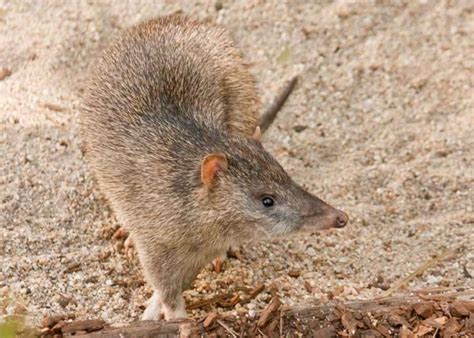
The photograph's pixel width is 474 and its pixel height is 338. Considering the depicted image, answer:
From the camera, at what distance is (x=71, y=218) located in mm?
5367

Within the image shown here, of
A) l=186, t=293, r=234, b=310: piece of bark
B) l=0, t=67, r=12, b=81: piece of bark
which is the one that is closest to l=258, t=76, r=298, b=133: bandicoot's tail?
l=0, t=67, r=12, b=81: piece of bark

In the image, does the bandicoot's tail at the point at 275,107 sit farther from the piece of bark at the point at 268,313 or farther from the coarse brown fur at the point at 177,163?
the piece of bark at the point at 268,313

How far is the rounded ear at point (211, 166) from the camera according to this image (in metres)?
4.33

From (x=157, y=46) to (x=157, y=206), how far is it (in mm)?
1263

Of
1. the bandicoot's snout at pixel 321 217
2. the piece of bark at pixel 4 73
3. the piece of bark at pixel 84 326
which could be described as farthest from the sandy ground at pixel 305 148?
the bandicoot's snout at pixel 321 217

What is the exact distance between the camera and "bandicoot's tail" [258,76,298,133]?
6629mm

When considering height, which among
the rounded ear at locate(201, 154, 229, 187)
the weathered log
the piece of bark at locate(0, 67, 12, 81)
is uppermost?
the rounded ear at locate(201, 154, 229, 187)

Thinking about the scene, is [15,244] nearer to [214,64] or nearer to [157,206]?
[157,206]

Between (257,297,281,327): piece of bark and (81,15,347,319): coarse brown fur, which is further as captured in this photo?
(81,15,347,319): coarse brown fur

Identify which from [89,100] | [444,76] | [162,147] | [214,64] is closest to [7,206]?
[89,100]

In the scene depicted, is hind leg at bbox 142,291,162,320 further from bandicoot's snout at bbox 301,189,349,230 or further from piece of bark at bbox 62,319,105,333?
bandicoot's snout at bbox 301,189,349,230

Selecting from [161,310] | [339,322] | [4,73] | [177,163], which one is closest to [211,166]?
[177,163]

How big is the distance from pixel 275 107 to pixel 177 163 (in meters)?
2.26

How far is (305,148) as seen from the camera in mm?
6402
